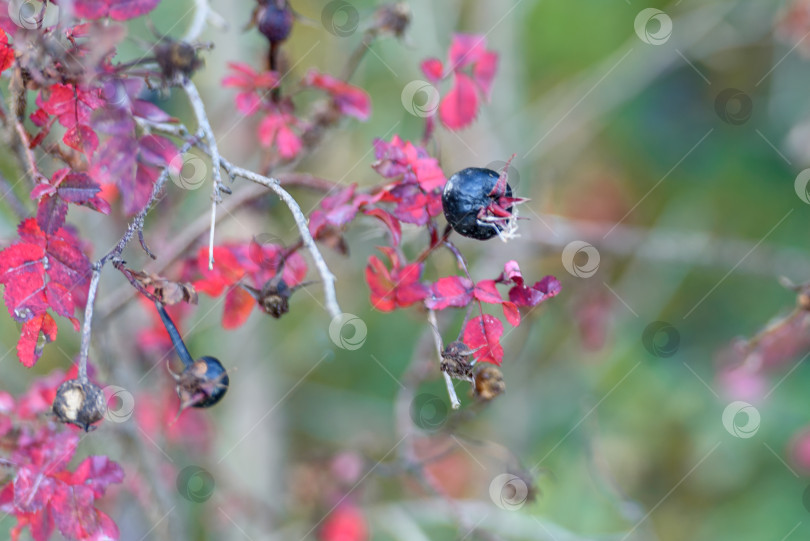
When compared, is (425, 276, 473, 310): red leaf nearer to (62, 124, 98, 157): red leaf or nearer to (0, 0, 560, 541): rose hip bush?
(0, 0, 560, 541): rose hip bush

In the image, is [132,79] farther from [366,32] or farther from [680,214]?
[680,214]

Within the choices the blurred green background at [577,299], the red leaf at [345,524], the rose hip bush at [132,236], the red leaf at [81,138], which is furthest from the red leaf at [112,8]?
the red leaf at [345,524]

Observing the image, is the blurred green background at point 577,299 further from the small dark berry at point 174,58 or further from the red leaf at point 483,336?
the red leaf at point 483,336

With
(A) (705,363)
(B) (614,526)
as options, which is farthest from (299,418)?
(A) (705,363)

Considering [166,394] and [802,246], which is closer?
[166,394]

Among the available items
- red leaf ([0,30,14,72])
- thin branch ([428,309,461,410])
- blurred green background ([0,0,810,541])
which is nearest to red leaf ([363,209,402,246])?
thin branch ([428,309,461,410])
